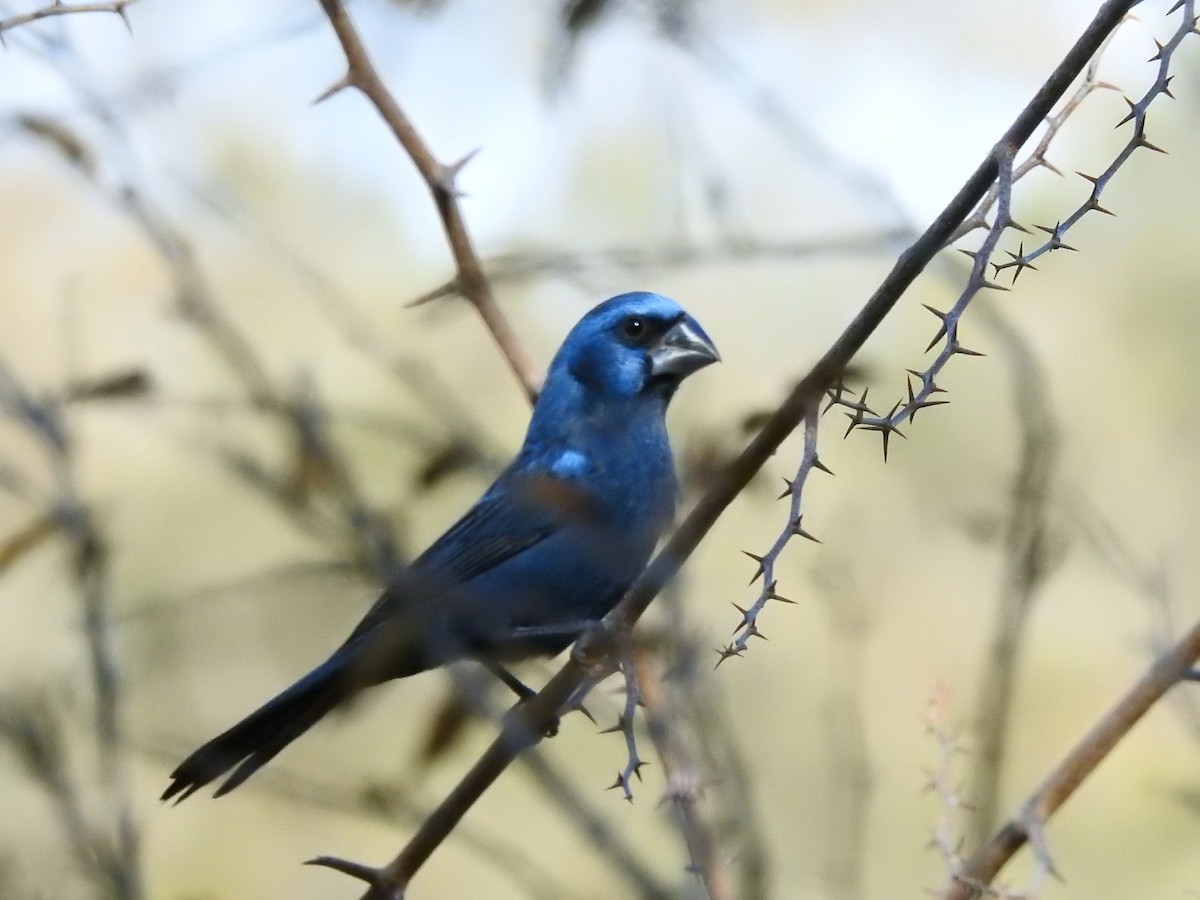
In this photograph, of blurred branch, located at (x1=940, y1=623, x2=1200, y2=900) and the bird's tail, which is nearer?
blurred branch, located at (x1=940, y1=623, x2=1200, y2=900)

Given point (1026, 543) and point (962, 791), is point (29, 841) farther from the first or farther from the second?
point (1026, 543)

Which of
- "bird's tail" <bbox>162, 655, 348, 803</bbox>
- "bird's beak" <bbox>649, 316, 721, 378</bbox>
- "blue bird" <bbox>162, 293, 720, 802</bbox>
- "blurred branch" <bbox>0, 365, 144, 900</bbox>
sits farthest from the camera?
"bird's beak" <bbox>649, 316, 721, 378</bbox>

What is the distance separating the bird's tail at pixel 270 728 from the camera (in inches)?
106

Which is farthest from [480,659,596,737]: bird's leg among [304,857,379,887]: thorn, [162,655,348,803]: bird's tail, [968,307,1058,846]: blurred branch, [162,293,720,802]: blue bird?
[968,307,1058,846]: blurred branch

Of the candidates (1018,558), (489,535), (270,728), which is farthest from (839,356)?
(489,535)

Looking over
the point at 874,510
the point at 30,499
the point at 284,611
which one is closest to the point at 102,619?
the point at 30,499

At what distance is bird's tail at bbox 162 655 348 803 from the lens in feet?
8.81

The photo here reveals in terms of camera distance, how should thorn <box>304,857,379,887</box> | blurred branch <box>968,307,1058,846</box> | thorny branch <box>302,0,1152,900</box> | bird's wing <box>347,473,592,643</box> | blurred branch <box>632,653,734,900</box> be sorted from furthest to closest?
bird's wing <box>347,473,592,643</box> < thorn <box>304,857,379,887</box> < blurred branch <box>968,307,1058,846</box> < blurred branch <box>632,653,734,900</box> < thorny branch <box>302,0,1152,900</box>

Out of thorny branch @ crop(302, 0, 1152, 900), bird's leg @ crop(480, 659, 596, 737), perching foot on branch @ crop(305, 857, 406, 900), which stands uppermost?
bird's leg @ crop(480, 659, 596, 737)

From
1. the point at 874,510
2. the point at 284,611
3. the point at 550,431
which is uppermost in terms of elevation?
the point at 874,510

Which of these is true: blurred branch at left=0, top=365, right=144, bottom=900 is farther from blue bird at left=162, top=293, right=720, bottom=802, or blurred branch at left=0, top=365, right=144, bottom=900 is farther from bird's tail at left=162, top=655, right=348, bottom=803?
blue bird at left=162, top=293, right=720, bottom=802

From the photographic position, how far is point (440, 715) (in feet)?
6.55

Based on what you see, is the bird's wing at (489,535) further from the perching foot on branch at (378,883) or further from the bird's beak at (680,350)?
the perching foot on branch at (378,883)

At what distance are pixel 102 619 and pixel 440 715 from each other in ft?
1.93
